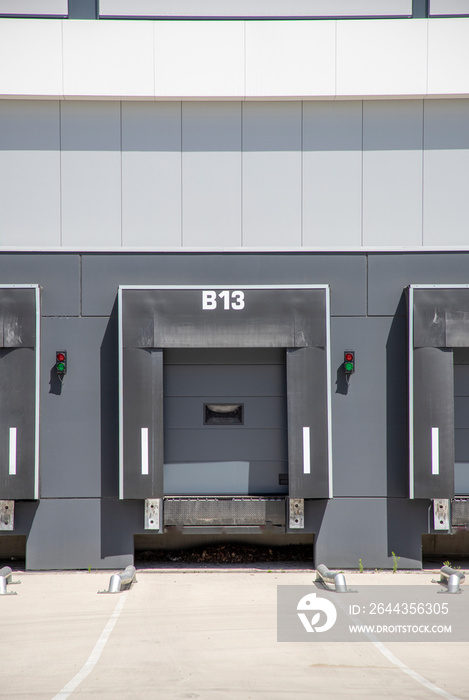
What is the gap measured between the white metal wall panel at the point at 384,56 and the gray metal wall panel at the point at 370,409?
12.6 ft

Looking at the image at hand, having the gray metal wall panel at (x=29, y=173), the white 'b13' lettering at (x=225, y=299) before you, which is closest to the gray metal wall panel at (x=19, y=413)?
the gray metal wall panel at (x=29, y=173)

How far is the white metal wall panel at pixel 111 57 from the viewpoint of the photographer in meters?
10.9

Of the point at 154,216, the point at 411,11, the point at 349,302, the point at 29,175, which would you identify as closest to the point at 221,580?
the point at 349,302

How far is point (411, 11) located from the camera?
11.0 metres

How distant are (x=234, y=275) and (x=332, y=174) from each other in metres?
2.40

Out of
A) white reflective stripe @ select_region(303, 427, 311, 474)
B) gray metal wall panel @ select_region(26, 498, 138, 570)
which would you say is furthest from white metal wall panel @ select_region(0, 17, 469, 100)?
gray metal wall panel @ select_region(26, 498, 138, 570)

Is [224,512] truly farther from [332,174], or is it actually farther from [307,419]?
[332,174]

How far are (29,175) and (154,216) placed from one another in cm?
218

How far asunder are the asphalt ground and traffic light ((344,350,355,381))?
3.20 m

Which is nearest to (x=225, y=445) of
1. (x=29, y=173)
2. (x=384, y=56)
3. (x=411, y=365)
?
(x=411, y=365)

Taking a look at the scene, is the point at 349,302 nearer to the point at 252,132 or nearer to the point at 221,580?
the point at 252,132
